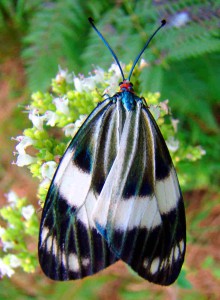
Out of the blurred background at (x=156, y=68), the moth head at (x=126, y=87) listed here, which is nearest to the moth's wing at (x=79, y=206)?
the moth head at (x=126, y=87)

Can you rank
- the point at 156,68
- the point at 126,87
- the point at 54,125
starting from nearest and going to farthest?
the point at 126,87, the point at 54,125, the point at 156,68

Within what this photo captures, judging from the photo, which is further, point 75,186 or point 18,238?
point 18,238

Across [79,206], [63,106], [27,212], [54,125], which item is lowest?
[27,212]

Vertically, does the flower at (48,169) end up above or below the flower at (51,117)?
below

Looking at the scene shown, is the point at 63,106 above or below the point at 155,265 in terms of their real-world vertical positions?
above

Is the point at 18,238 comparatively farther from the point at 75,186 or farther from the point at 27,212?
the point at 75,186

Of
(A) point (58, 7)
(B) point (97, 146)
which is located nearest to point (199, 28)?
(A) point (58, 7)

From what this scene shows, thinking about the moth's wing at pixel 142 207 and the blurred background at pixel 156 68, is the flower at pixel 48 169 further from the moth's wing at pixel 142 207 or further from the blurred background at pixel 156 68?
the blurred background at pixel 156 68

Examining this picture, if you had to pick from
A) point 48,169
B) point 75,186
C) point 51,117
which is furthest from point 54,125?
point 75,186
